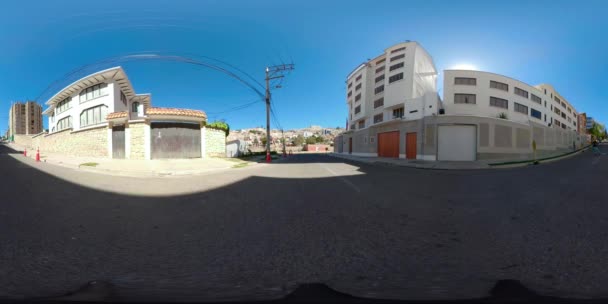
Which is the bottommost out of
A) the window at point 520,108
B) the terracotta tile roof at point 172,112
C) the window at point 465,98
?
the terracotta tile roof at point 172,112

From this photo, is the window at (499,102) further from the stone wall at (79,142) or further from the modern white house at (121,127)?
the stone wall at (79,142)

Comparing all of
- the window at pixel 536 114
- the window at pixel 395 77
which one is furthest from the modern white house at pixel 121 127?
the window at pixel 536 114

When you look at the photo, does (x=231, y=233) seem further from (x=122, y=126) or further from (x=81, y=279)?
(x=122, y=126)

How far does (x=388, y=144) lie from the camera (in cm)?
3000

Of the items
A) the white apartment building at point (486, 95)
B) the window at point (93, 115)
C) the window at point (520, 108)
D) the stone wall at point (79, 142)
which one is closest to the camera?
the stone wall at point (79, 142)

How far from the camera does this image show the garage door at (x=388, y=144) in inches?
1119

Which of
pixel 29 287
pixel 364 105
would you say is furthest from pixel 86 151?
pixel 364 105

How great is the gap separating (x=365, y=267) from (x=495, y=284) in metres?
1.16

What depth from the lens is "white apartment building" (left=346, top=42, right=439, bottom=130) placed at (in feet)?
95.7

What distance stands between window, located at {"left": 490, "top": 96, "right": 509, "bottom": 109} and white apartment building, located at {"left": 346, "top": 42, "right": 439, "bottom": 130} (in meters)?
7.31

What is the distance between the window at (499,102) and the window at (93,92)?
46.0 metres

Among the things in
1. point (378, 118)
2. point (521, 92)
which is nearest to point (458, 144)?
point (378, 118)

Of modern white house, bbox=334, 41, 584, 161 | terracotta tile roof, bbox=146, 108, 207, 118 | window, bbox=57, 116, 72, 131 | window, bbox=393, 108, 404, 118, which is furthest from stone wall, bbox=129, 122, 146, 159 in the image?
window, bbox=393, 108, 404, 118

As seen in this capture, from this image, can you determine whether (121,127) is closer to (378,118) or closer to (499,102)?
(378,118)
